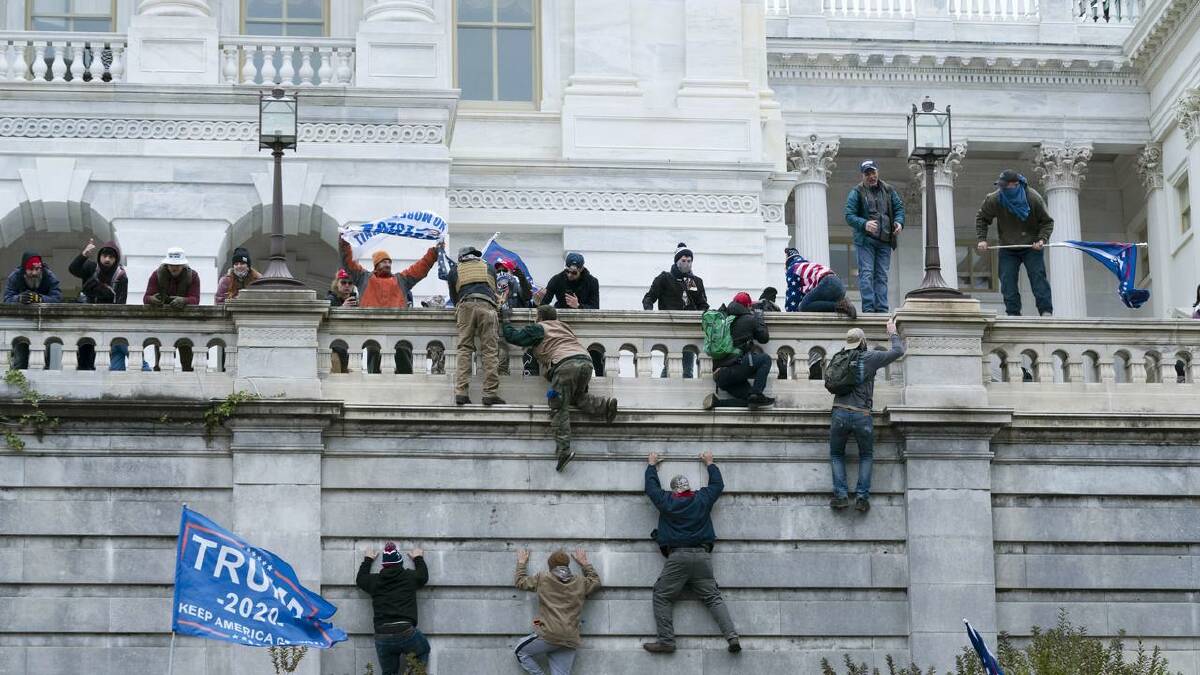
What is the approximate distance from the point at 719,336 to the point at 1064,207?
32.1m

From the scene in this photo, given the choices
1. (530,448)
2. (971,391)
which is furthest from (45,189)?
(971,391)

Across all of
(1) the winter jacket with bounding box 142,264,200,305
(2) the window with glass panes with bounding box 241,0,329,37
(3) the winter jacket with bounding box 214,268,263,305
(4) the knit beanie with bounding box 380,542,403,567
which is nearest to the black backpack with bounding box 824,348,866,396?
(4) the knit beanie with bounding box 380,542,403,567

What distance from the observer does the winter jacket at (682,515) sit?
3475 centimetres

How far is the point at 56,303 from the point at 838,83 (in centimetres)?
3430

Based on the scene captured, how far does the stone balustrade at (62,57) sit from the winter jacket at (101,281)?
26.2ft

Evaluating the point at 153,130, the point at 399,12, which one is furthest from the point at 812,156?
the point at 153,130

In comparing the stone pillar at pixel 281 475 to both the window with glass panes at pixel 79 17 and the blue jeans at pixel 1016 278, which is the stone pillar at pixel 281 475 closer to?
the blue jeans at pixel 1016 278

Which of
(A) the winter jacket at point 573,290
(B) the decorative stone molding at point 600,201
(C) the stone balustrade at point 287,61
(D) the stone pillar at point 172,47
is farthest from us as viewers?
(B) the decorative stone molding at point 600,201

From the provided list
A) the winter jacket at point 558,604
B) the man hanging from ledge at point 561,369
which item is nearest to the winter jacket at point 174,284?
the man hanging from ledge at point 561,369

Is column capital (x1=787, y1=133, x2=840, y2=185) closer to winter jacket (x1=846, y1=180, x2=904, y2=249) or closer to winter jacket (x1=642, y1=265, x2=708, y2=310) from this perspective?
winter jacket (x1=846, y1=180, x2=904, y2=249)

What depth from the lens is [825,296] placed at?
122ft

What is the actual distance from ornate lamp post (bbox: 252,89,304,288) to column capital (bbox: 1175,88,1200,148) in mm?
31790

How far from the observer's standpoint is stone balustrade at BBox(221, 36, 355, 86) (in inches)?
1780

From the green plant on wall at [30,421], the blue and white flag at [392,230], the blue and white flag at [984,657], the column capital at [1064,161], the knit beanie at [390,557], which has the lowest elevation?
the blue and white flag at [984,657]
